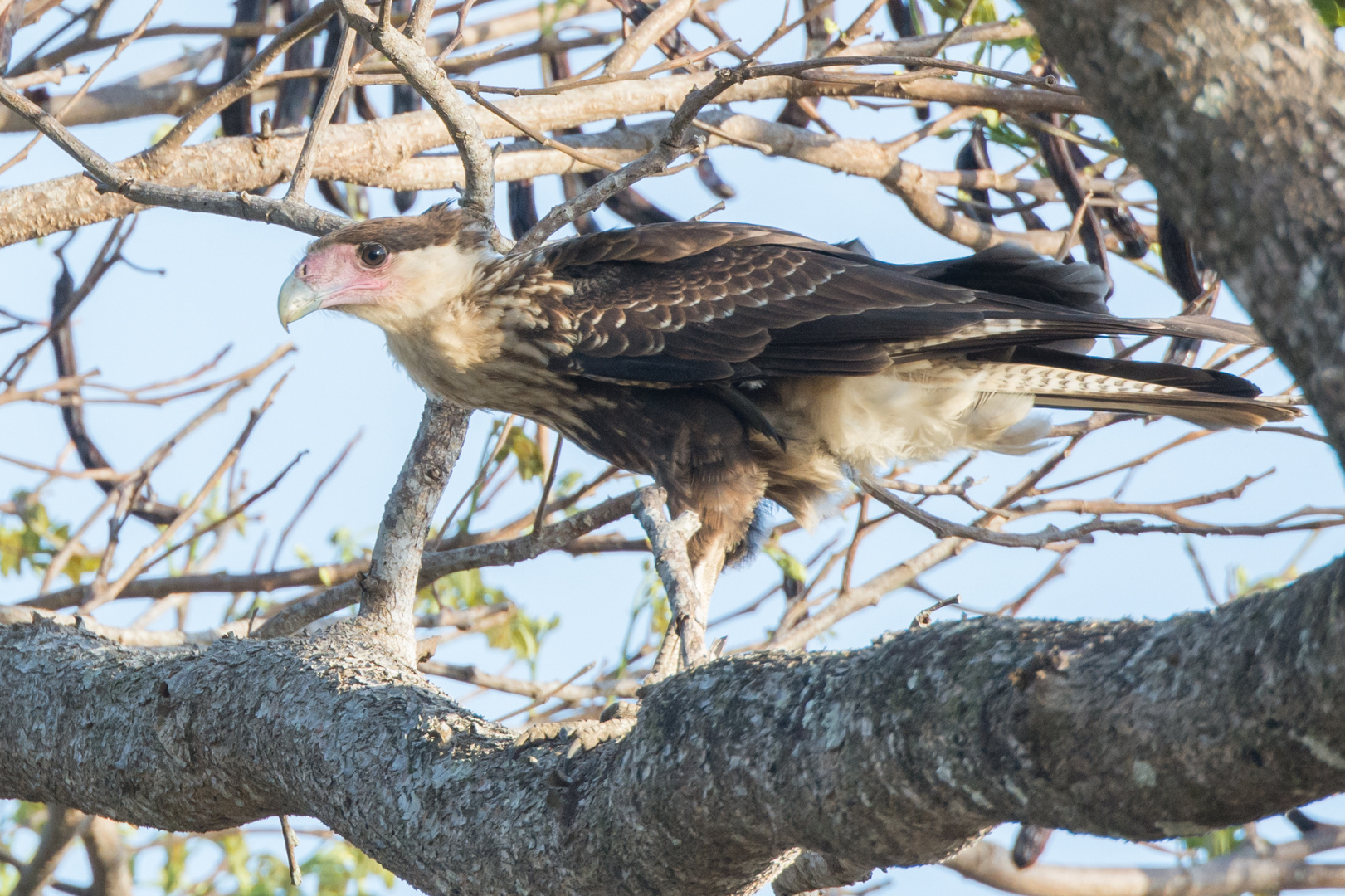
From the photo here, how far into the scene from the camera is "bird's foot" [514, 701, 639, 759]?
2090mm

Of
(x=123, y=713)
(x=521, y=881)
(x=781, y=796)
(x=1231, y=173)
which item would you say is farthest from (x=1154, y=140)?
(x=123, y=713)

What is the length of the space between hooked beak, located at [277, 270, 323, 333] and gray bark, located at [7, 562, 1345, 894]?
3.64 ft

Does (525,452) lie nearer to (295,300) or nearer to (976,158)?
(295,300)

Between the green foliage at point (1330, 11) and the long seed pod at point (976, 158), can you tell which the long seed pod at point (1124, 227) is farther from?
the green foliage at point (1330, 11)

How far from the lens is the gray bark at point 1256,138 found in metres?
1.05

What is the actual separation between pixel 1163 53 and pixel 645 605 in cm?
375

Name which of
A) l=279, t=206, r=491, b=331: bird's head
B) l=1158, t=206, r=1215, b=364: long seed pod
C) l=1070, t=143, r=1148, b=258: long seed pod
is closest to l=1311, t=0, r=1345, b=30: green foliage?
l=1158, t=206, r=1215, b=364: long seed pod

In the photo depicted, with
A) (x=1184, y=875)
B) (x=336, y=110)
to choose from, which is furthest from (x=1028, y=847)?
(x=336, y=110)

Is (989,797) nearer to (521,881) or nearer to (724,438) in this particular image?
(521,881)

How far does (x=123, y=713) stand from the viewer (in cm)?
272

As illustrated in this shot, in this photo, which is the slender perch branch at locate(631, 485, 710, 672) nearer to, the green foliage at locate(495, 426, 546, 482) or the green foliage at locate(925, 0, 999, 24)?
the green foliage at locate(495, 426, 546, 482)

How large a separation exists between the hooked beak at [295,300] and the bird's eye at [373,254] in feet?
0.59

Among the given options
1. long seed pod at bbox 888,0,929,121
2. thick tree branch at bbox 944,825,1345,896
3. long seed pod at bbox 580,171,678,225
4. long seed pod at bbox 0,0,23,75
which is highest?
Answer: long seed pod at bbox 888,0,929,121

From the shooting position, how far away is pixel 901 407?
3830 millimetres
